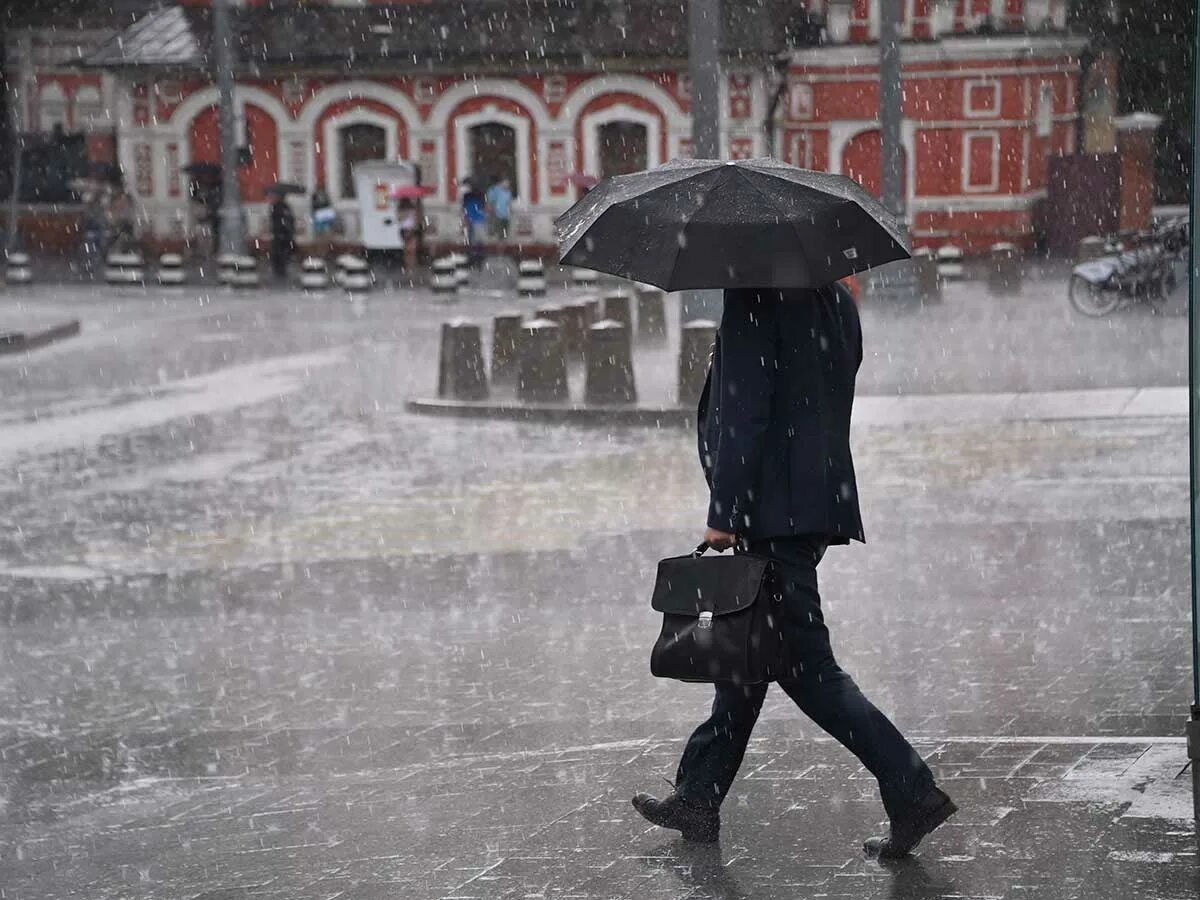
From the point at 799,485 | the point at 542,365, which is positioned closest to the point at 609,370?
the point at 542,365

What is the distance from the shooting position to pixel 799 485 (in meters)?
4.89

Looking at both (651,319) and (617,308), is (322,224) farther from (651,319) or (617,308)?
(617,308)

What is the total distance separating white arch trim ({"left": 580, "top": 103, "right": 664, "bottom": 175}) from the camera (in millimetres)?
39438

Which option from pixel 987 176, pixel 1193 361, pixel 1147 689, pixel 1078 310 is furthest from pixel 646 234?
pixel 987 176

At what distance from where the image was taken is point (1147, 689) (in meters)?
6.82

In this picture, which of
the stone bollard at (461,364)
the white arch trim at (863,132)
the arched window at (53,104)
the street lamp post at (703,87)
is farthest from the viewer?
the arched window at (53,104)

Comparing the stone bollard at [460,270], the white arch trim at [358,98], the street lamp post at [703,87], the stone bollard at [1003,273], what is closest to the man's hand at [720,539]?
the street lamp post at [703,87]

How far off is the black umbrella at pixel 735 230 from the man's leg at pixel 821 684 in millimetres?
669

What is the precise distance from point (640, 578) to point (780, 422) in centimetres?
434

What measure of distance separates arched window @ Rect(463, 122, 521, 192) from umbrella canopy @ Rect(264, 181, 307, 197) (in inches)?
145

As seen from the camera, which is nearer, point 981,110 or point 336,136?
point 981,110

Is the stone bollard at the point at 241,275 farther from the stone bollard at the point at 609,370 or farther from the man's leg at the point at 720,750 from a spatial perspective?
the man's leg at the point at 720,750

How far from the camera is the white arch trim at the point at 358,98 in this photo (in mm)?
40250

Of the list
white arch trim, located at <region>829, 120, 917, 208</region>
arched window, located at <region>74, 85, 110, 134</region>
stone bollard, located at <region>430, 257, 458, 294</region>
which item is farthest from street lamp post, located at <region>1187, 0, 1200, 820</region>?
arched window, located at <region>74, 85, 110, 134</region>
